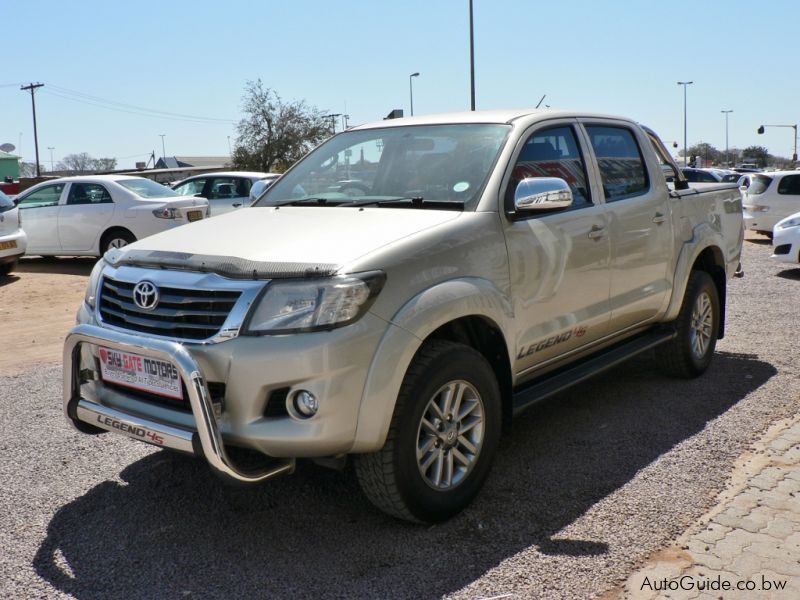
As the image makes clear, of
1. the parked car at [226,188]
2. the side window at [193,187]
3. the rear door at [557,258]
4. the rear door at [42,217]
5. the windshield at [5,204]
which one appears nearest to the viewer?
the rear door at [557,258]

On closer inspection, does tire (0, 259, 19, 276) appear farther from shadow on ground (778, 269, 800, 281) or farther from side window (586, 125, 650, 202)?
shadow on ground (778, 269, 800, 281)

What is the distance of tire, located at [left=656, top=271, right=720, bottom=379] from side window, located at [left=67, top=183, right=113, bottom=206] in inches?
426

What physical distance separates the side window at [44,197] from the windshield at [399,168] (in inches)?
431

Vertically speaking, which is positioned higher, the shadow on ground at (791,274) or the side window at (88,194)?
the side window at (88,194)

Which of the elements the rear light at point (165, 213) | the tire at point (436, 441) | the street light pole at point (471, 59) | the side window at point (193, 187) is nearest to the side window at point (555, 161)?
the tire at point (436, 441)

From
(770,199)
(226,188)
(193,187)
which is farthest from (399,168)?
(770,199)

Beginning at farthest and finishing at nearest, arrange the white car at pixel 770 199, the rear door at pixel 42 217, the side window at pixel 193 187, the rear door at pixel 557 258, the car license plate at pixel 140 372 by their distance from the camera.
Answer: the white car at pixel 770 199 → the side window at pixel 193 187 → the rear door at pixel 42 217 → the rear door at pixel 557 258 → the car license plate at pixel 140 372

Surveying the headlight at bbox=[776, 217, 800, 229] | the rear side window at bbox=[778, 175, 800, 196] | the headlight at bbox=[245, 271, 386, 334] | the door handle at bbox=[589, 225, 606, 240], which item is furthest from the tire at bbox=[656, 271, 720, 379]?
the rear side window at bbox=[778, 175, 800, 196]

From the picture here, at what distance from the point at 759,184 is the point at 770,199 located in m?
0.47

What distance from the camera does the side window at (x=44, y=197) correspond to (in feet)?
48.2

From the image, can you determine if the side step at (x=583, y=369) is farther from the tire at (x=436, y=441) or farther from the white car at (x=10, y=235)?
the white car at (x=10, y=235)

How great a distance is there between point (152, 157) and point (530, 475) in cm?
9662

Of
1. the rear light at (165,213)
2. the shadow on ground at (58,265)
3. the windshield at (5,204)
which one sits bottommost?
the shadow on ground at (58,265)

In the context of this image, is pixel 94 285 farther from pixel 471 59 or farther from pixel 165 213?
pixel 471 59
